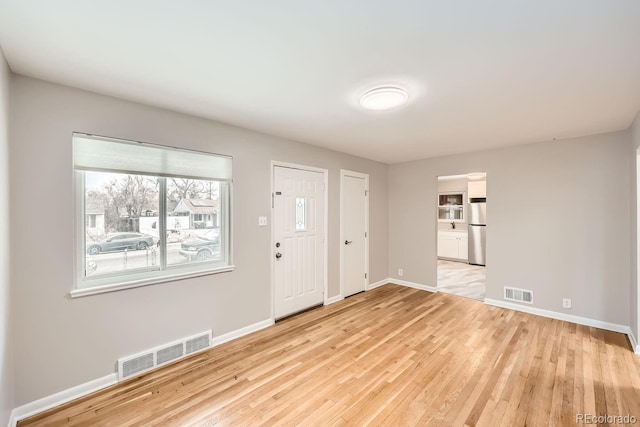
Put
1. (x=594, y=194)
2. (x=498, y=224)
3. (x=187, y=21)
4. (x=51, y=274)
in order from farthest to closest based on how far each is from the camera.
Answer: (x=498, y=224)
(x=594, y=194)
(x=51, y=274)
(x=187, y=21)

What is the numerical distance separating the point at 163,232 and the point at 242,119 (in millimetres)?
1414

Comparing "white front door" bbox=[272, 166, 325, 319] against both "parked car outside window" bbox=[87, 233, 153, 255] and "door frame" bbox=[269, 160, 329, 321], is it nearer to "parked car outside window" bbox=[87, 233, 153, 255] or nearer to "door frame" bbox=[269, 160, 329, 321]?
"door frame" bbox=[269, 160, 329, 321]

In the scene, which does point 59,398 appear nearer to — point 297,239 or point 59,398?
point 59,398

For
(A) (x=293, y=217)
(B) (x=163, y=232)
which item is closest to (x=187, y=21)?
(B) (x=163, y=232)

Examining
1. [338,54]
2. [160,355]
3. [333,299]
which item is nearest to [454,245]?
[333,299]

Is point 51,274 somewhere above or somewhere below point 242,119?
below

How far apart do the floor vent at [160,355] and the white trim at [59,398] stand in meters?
0.10

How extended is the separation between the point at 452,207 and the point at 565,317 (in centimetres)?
462

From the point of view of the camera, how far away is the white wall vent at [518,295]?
3.95 m

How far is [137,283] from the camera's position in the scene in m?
2.45

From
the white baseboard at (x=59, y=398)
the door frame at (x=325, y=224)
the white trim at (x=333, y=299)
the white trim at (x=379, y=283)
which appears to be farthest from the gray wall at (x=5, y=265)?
the white trim at (x=379, y=283)

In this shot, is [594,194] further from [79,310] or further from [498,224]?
[79,310]

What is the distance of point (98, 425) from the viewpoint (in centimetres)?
188
